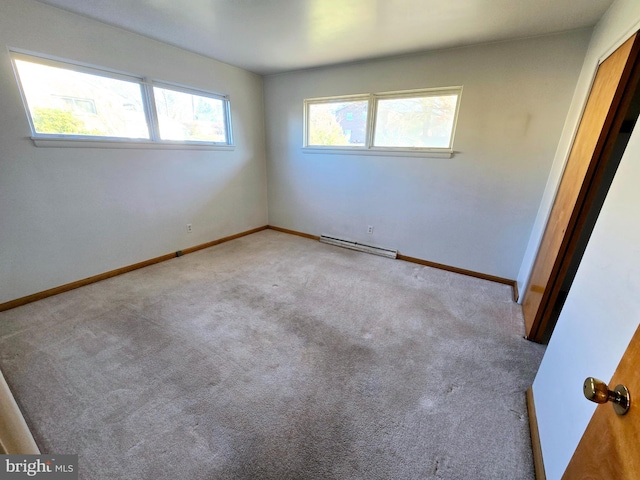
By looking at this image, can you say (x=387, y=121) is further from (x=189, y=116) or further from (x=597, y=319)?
(x=597, y=319)

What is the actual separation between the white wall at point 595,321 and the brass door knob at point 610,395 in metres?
0.34

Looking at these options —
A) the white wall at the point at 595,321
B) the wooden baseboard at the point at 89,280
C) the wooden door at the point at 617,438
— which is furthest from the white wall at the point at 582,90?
the wooden baseboard at the point at 89,280

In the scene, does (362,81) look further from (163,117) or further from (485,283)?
(485,283)

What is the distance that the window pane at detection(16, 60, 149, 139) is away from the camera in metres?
2.24

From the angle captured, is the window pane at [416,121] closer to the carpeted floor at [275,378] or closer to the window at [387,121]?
the window at [387,121]

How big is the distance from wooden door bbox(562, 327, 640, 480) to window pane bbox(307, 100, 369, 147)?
3351 millimetres

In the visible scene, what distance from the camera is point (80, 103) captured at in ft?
8.13

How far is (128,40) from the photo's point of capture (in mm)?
2617

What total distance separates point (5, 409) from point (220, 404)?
1.06 metres

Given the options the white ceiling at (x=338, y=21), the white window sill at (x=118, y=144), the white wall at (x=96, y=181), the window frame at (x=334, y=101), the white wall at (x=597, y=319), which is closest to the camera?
the white wall at (x=597, y=319)

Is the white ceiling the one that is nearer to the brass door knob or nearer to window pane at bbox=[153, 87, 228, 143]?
window pane at bbox=[153, 87, 228, 143]

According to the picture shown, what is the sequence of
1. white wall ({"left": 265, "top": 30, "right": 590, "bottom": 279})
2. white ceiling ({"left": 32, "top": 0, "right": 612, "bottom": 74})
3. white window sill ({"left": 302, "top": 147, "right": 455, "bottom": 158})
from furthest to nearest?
white window sill ({"left": 302, "top": 147, "right": 455, "bottom": 158})
white wall ({"left": 265, "top": 30, "right": 590, "bottom": 279})
white ceiling ({"left": 32, "top": 0, "right": 612, "bottom": 74})

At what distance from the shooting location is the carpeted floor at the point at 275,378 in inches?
48.9

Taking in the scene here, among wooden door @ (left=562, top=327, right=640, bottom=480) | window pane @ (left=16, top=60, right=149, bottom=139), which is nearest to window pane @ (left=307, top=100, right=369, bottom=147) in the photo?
window pane @ (left=16, top=60, right=149, bottom=139)
